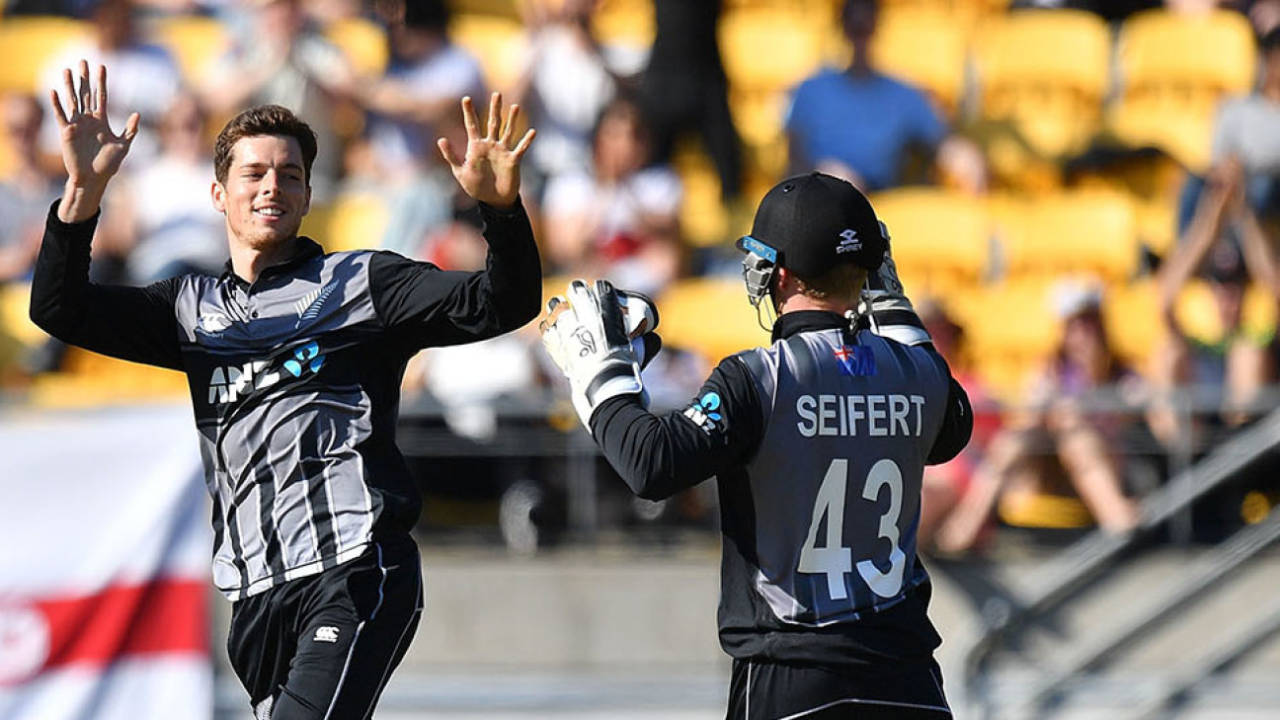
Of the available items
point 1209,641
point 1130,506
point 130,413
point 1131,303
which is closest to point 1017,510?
point 1130,506

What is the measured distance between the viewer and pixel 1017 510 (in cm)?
848

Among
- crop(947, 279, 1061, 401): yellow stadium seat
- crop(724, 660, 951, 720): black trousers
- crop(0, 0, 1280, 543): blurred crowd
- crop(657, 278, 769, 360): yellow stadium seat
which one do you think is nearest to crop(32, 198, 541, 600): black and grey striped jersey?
crop(724, 660, 951, 720): black trousers

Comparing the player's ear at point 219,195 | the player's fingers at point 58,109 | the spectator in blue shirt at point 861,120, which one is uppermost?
the spectator in blue shirt at point 861,120

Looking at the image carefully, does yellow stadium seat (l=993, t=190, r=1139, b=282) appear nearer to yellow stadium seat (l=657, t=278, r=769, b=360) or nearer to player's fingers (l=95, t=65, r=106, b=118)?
yellow stadium seat (l=657, t=278, r=769, b=360)

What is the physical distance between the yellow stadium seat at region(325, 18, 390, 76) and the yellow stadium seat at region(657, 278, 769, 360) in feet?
8.11

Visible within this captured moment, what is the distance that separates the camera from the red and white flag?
22.6 ft

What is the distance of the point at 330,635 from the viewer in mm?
4344

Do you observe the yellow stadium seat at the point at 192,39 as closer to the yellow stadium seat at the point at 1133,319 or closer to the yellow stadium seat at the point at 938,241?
the yellow stadium seat at the point at 938,241

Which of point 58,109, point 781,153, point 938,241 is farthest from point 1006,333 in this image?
point 58,109

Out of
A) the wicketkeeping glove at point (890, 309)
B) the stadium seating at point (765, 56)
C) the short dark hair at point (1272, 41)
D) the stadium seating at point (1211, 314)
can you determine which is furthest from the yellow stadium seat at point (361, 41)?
the wicketkeeping glove at point (890, 309)

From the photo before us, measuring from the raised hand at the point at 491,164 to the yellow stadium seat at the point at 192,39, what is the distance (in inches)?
284

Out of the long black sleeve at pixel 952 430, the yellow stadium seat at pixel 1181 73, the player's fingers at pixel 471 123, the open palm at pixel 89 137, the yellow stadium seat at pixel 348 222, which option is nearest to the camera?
the player's fingers at pixel 471 123

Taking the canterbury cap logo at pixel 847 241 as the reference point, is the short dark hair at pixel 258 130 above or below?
above

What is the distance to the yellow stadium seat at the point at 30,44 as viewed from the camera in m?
11.2
